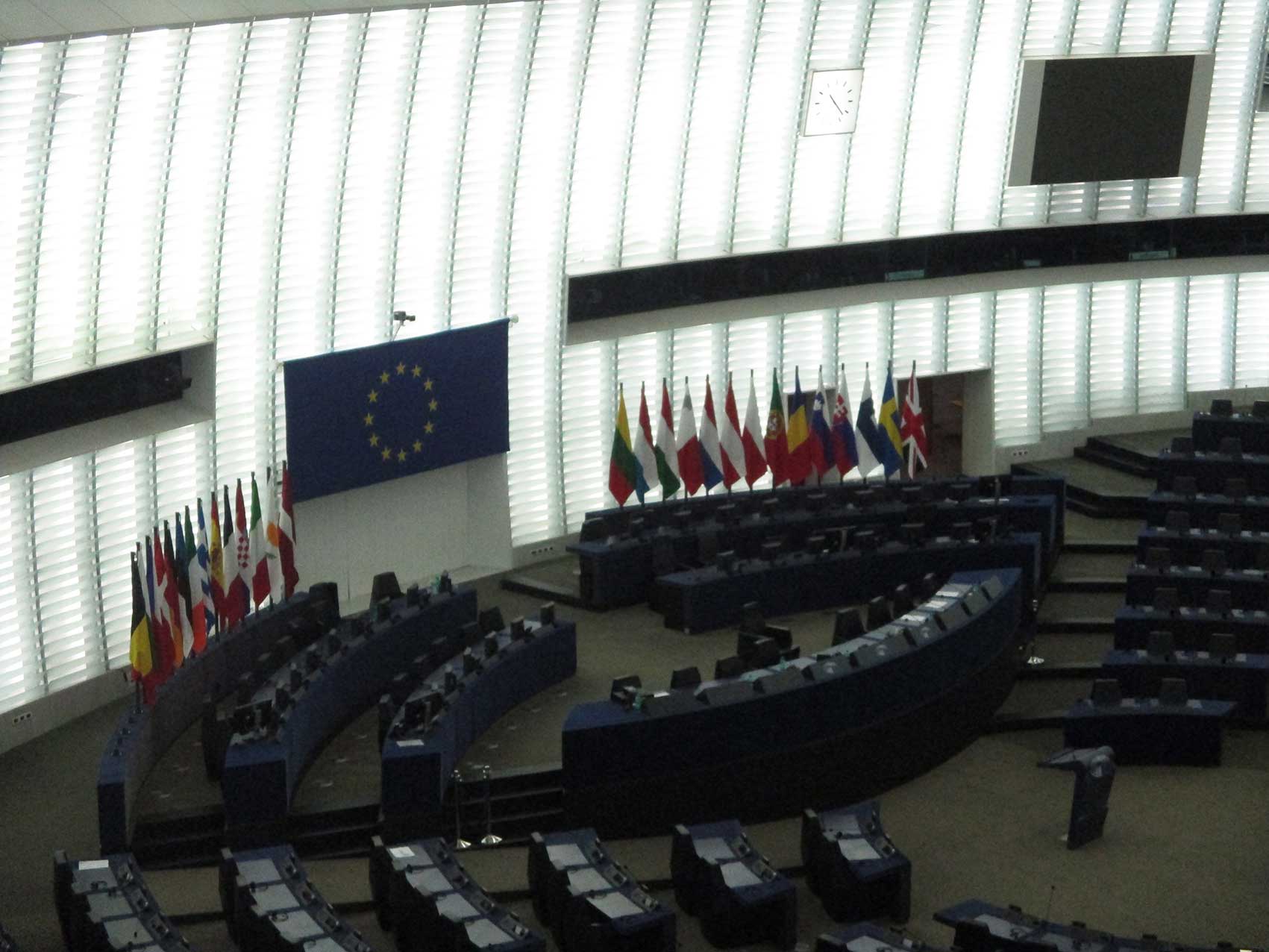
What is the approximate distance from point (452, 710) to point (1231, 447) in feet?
39.6

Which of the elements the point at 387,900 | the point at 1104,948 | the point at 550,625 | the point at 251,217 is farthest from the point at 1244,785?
the point at 251,217

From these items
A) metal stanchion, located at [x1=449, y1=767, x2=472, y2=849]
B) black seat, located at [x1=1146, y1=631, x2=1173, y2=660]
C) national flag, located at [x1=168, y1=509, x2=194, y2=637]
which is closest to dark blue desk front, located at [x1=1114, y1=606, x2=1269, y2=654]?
black seat, located at [x1=1146, y1=631, x2=1173, y2=660]

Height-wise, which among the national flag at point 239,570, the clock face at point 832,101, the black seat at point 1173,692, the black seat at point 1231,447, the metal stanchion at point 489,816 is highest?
the clock face at point 832,101

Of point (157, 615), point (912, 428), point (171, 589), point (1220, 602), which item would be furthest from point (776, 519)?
point (157, 615)

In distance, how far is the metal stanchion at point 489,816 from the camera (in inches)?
758

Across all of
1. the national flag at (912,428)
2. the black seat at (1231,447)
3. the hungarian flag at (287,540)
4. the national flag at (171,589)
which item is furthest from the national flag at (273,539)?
the black seat at (1231,447)

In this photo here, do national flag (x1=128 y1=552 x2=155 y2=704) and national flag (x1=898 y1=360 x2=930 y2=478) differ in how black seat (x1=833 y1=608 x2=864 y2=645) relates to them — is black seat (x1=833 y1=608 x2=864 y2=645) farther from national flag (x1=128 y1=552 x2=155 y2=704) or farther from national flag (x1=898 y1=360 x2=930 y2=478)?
national flag (x1=128 y1=552 x2=155 y2=704)

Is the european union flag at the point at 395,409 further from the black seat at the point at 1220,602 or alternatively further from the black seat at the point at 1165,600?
the black seat at the point at 1220,602

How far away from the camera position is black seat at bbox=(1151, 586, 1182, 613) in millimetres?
23078

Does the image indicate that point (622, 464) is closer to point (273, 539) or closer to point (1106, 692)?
point (273, 539)

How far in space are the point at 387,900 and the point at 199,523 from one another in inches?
215

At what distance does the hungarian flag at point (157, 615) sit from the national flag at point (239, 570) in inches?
49.4

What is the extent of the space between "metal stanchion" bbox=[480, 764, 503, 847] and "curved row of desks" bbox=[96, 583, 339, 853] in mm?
2927

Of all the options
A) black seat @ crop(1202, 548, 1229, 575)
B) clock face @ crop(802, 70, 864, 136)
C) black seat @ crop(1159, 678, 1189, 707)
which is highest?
clock face @ crop(802, 70, 864, 136)
